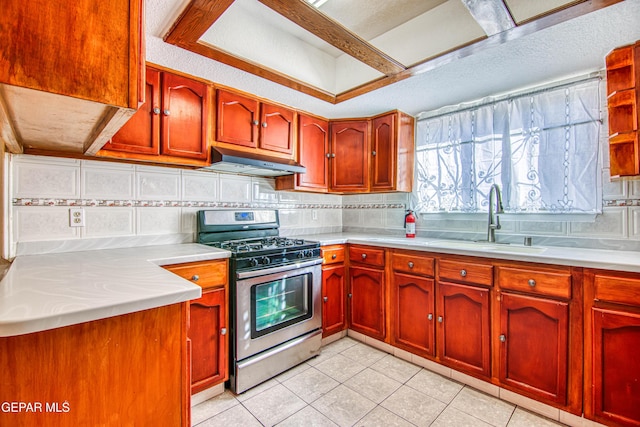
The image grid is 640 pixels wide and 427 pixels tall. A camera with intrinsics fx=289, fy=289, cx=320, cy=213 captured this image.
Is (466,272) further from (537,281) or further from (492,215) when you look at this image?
(492,215)

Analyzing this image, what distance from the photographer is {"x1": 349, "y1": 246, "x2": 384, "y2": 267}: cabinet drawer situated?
245 centimetres

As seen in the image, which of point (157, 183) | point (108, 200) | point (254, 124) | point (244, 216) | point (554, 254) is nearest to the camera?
point (554, 254)

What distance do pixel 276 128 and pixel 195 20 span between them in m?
1.15

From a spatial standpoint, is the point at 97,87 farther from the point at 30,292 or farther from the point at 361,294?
the point at 361,294

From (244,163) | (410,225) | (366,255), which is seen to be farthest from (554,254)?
(244,163)

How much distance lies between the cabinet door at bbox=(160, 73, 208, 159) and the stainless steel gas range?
0.51 metres

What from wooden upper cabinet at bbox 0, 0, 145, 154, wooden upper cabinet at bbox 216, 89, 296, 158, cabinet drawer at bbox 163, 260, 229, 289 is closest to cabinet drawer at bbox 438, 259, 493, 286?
cabinet drawer at bbox 163, 260, 229, 289

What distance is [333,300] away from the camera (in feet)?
8.55

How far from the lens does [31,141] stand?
1.45m

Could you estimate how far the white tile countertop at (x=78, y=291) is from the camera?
0.70 metres

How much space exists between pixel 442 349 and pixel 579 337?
2.63ft

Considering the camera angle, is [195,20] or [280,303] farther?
[280,303]

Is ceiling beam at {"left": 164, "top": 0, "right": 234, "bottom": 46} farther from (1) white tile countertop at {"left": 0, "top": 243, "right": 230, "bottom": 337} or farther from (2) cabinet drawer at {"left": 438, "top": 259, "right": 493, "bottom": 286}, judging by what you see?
(2) cabinet drawer at {"left": 438, "top": 259, "right": 493, "bottom": 286}

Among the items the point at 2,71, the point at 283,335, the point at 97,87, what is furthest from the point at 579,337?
the point at 2,71
